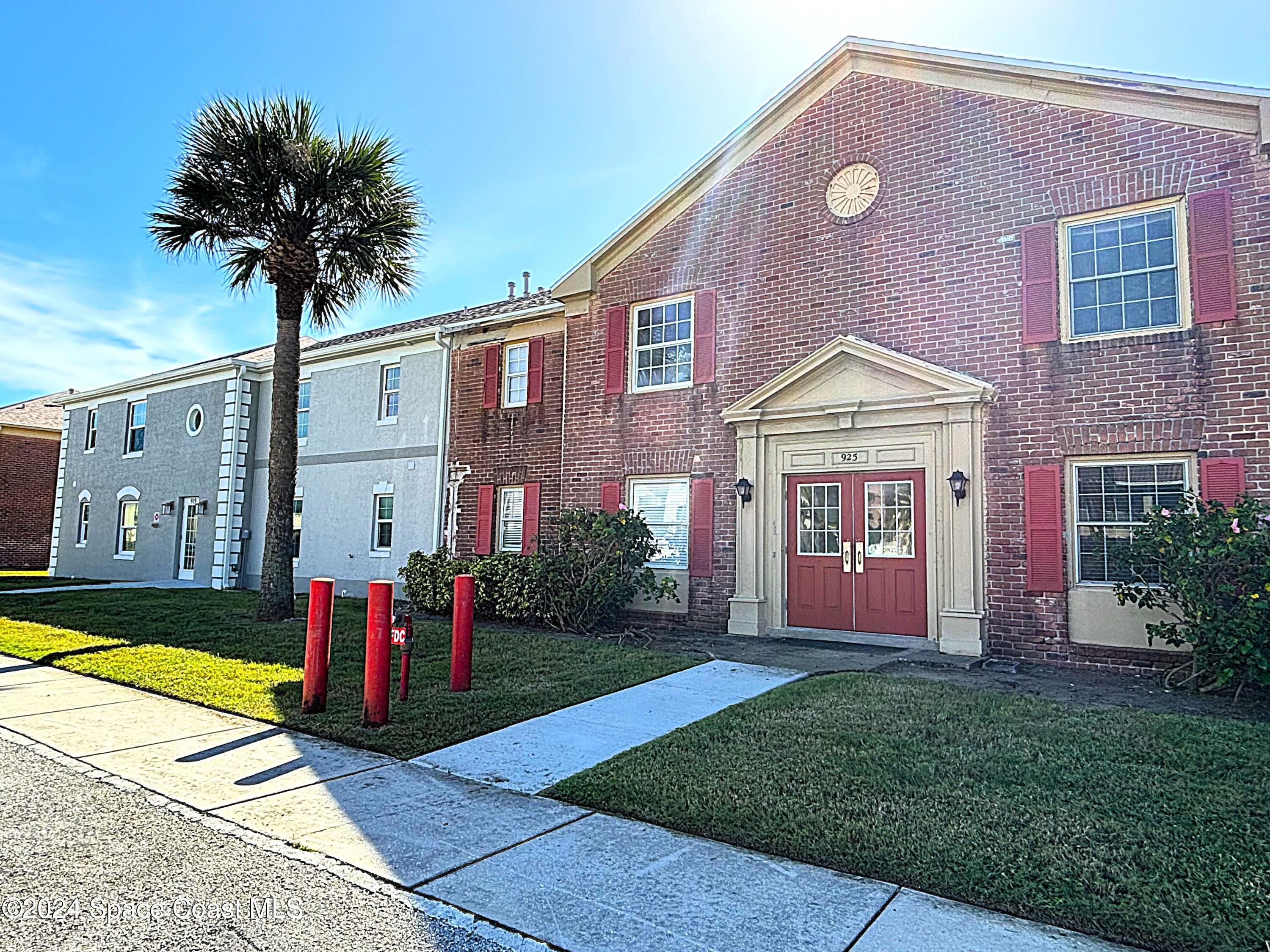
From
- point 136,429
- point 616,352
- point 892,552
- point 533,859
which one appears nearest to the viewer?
point 533,859

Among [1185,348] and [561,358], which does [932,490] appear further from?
[561,358]

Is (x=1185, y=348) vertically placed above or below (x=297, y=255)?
below

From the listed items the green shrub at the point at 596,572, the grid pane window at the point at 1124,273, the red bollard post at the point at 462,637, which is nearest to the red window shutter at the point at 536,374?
the green shrub at the point at 596,572

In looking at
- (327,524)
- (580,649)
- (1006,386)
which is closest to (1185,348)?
(1006,386)

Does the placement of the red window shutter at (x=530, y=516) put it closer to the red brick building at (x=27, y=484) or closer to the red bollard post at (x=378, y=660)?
the red bollard post at (x=378, y=660)

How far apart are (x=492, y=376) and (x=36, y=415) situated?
72.4 feet

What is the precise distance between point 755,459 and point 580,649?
392 centimetres

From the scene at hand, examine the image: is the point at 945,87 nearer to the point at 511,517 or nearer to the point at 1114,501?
the point at 1114,501

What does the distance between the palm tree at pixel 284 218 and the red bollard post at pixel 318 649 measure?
6802 millimetres

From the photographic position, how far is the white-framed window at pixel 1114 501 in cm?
922

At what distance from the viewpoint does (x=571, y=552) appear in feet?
41.2

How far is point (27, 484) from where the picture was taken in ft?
A: 90.6

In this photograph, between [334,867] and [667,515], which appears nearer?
[334,867]

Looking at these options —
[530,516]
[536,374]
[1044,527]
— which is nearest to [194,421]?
[536,374]
